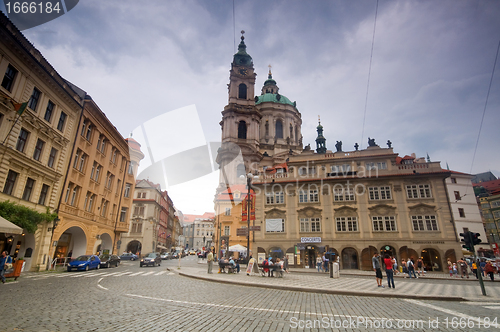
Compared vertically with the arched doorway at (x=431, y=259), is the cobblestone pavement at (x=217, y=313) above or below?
below

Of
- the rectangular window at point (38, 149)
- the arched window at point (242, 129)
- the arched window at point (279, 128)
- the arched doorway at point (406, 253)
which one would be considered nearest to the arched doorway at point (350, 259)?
the arched doorway at point (406, 253)

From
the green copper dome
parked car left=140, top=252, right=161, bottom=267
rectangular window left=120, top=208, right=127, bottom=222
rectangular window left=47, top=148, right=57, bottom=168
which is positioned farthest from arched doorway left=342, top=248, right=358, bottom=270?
the green copper dome

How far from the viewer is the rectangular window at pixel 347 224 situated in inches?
1261

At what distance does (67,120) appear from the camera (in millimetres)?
23766

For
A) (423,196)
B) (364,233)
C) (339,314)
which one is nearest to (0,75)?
(339,314)

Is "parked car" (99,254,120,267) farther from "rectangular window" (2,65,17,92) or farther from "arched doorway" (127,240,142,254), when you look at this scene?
"arched doorway" (127,240,142,254)

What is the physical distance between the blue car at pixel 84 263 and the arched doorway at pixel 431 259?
3348 centimetres

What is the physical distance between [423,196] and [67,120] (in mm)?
37425

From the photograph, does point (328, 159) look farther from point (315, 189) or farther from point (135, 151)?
point (135, 151)

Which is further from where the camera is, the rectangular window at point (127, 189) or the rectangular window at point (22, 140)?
the rectangular window at point (127, 189)

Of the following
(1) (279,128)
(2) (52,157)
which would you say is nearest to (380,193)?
(2) (52,157)

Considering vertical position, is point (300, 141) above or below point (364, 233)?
above

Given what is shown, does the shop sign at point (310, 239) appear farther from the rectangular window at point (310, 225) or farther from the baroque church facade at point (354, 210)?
the rectangular window at point (310, 225)

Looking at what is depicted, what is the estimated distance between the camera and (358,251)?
102 ft
